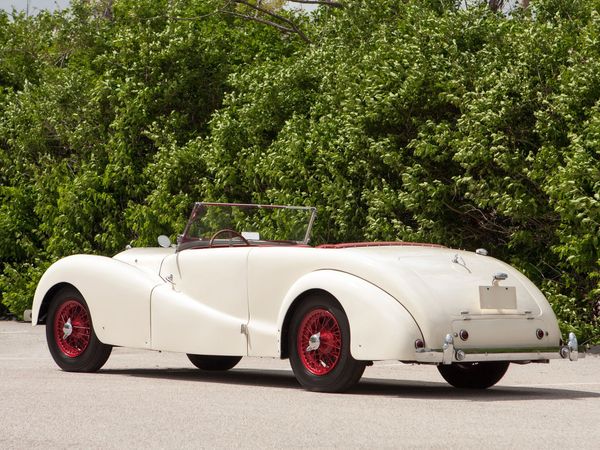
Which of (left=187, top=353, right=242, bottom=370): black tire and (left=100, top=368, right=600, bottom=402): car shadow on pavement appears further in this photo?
(left=187, top=353, right=242, bottom=370): black tire

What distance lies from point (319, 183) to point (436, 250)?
687 centimetres

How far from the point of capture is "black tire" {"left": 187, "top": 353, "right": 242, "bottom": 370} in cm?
1193

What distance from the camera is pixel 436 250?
10.0 metres

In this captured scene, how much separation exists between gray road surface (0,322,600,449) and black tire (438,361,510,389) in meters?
0.13

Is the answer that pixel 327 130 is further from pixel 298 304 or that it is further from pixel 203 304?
pixel 298 304

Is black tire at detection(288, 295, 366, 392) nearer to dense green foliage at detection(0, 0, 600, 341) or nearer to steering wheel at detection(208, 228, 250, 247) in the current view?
steering wheel at detection(208, 228, 250, 247)

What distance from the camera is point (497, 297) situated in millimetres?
9430

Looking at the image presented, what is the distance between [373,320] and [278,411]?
114 cm

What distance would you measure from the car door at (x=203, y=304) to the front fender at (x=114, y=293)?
144 millimetres

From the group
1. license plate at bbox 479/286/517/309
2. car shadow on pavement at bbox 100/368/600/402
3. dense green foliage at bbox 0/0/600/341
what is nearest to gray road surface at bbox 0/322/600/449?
car shadow on pavement at bbox 100/368/600/402

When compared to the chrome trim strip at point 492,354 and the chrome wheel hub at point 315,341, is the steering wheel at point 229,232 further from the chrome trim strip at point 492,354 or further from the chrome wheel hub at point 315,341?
the chrome trim strip at point 492,354

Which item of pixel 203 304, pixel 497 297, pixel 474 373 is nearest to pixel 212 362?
pixel 203 304

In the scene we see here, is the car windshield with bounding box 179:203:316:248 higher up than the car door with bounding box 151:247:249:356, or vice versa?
the car windshield with bounding box 179:203:316:248

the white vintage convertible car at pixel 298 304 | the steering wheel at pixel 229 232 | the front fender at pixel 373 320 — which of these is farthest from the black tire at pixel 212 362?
the front fender at pixel 373 320
